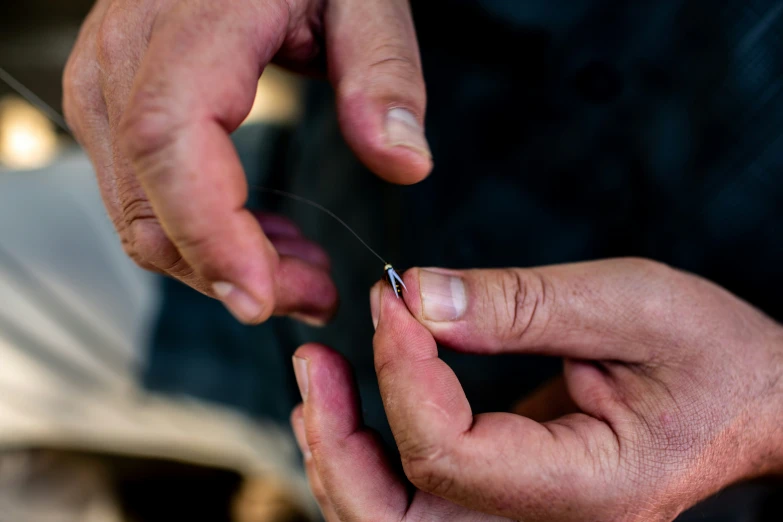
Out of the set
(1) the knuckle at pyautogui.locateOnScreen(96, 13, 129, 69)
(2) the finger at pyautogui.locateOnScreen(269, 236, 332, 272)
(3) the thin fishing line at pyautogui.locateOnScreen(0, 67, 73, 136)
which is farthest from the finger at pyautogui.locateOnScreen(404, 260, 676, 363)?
(3) the thin fishing line at pyautogui.locateOnScreen(0, 67, 73, 136)

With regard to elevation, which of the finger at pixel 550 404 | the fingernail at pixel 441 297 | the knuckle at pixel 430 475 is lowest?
the finger at pixel 550 404

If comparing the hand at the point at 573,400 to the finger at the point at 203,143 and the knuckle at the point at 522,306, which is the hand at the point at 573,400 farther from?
the finger at the point at 203,143

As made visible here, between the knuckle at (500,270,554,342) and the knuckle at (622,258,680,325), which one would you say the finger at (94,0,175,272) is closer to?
the knuckle at (500,270,554,342)

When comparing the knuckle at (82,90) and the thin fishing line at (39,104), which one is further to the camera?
the thin fishing line at (39,104)

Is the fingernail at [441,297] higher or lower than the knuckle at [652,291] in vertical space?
lower

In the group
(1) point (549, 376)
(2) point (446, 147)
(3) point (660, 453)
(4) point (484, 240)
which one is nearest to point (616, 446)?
(3) point (660, 453)

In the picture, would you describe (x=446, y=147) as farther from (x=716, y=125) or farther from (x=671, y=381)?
(x=671, y=381)

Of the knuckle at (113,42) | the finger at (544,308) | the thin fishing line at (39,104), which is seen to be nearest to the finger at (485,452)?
the finger at (544,308)

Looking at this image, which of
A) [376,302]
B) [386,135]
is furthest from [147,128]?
[376,302]
